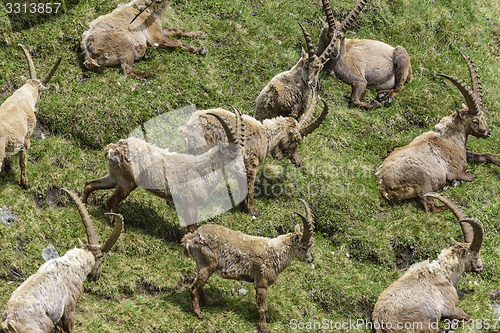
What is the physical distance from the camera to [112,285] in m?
9.27

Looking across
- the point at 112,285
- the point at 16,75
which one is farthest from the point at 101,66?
the point at 112,285

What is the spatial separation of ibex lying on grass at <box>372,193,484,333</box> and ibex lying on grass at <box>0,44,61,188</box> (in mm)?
6869

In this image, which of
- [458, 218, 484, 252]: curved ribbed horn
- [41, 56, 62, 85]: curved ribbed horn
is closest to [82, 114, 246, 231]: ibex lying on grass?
[41, 56, 62, 85]: curved ribbed horn

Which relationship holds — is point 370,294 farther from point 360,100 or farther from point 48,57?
point 48,57

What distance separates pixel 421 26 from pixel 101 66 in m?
10.1

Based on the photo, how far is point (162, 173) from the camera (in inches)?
399

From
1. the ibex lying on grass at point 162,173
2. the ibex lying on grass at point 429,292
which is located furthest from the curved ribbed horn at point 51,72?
the ibex lying on grass at point 429,292

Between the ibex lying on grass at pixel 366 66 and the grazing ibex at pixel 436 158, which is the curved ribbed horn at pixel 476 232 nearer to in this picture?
the grazing ibex at pixel 436 158

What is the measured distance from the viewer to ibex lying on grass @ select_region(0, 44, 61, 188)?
9.75 metres

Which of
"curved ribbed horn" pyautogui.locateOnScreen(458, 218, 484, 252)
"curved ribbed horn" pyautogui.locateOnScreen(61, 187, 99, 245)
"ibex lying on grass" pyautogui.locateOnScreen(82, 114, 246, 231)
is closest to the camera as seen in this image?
"curved ribbed horn" pyautogui.locateOnScreen(61, 187, 99, 245)

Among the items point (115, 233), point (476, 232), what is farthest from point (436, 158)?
point (115, 233)

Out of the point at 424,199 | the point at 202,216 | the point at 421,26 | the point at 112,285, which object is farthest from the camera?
the point at 421,26

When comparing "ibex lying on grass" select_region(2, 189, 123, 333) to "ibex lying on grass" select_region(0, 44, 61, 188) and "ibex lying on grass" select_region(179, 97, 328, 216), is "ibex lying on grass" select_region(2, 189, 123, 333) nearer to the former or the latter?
"ibex lying on grass" select_region(0, 44, 61, 188)

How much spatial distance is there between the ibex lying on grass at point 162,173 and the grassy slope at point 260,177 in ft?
1.79
